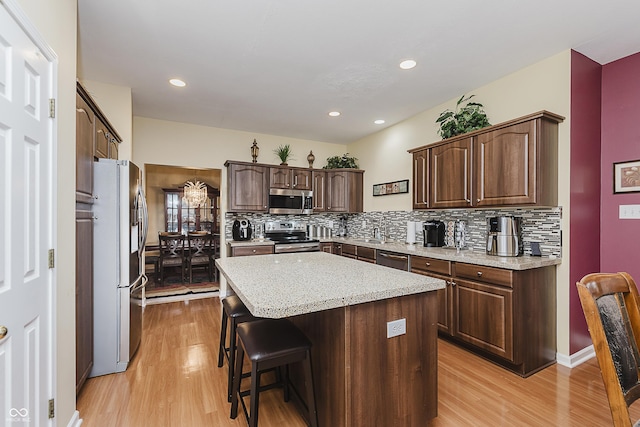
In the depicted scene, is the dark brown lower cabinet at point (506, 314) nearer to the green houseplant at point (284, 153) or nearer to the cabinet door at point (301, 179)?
the cabinet door at point (301, 179)

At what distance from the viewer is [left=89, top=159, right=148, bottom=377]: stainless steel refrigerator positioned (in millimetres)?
2334

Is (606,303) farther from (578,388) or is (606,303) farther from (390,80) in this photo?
(390,80)

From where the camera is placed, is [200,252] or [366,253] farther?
[200,252]

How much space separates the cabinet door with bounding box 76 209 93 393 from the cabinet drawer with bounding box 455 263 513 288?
123 inches

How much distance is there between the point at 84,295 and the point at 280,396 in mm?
1623

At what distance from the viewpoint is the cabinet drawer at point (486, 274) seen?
2.37m

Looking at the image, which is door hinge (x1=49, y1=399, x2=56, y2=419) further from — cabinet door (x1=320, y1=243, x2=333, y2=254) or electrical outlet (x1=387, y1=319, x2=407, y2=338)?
cabinet door (x1=320, y1=243, x2=333, y2=254)

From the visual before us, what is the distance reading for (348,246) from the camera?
464 cm

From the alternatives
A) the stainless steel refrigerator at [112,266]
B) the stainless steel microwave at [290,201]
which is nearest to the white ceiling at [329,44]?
the stainless steel refrigerator at [112,266]

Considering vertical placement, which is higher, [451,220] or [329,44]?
[329,44]

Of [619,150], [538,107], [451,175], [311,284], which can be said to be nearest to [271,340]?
[311,284]

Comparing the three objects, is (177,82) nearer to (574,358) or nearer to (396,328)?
(396,328)

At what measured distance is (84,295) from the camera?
2139 mm

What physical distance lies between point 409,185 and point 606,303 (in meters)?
3.25
